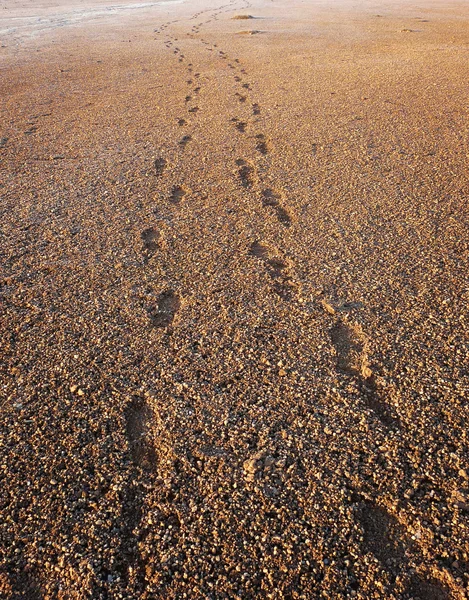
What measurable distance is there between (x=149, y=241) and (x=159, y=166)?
1401 mm

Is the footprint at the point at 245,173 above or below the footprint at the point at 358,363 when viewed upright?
above

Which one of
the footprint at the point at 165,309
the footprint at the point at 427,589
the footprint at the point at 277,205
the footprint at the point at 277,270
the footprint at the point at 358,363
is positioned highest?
the footprint at the point at 277,205

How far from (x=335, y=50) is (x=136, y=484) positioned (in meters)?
9.53

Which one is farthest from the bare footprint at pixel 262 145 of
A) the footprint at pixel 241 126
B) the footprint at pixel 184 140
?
the footprint at pixel 184 140

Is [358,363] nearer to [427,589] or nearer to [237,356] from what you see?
[237,356]

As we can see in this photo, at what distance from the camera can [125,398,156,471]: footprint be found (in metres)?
1.91

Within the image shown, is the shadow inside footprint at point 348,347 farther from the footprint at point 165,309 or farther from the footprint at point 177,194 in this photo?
the footprint at point 177,194

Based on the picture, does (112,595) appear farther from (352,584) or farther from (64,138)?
(64,138)

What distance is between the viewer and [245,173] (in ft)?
14.1

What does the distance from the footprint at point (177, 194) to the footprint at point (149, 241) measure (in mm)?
483

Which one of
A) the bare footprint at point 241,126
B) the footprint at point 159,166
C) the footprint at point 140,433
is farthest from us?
the bare footprint at point 241,126

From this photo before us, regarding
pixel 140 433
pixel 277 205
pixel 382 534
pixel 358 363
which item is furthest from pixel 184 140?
pixel 382 534

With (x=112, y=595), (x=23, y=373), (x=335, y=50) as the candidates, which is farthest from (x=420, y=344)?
(x=335, y=50)

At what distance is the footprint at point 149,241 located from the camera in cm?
319
